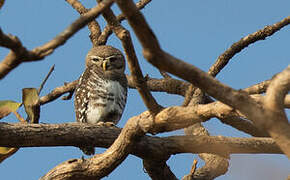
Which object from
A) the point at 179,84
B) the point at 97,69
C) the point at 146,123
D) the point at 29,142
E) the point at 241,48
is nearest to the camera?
the point at 146,123

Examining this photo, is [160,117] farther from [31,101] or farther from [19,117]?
[19,117]

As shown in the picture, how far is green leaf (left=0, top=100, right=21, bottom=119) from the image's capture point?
4160mm

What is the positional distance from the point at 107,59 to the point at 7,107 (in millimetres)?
2469

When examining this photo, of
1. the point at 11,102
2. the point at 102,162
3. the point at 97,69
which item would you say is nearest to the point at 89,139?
the point at 102,162

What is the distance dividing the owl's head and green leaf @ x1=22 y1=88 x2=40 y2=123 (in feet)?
7.34

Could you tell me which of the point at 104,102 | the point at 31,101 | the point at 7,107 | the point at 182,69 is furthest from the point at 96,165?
the point at 104,102

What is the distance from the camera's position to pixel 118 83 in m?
6.18

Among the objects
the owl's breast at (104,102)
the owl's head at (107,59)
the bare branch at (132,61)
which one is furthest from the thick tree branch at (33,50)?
the owl's head at (107,59)

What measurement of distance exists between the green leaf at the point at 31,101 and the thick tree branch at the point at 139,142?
16 cm

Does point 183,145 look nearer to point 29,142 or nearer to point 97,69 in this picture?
point 29,142

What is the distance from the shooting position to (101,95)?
6.02 metres

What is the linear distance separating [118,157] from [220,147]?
739 mm

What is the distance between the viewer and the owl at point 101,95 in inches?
236

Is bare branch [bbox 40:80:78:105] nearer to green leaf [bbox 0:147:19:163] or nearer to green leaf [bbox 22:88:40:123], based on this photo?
green leaf [bbox 0:147:19:163]
